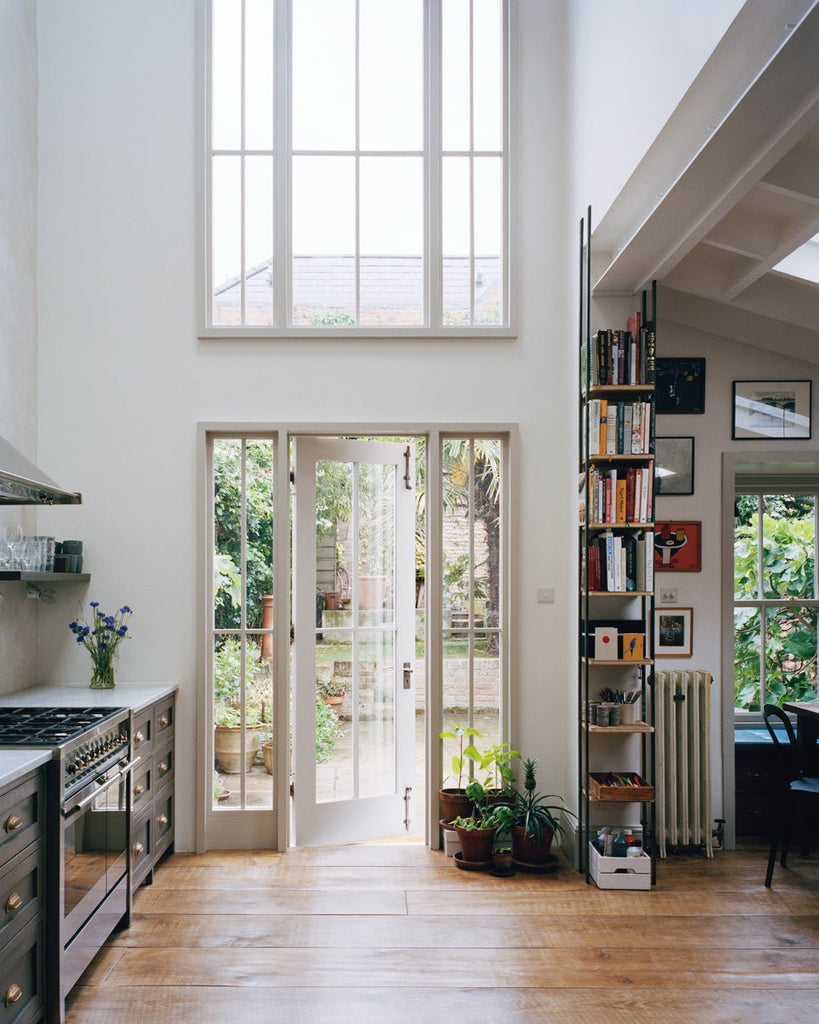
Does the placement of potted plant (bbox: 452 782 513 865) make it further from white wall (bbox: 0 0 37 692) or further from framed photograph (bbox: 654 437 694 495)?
white wall (bbox: 0 0 37 692)

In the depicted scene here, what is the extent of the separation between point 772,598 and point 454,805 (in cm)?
225

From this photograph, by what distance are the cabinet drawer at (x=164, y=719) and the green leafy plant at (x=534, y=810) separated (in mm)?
1739

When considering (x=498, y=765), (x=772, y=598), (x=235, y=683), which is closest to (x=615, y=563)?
(x=498, y=765)

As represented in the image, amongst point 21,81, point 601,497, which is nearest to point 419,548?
point 601,497

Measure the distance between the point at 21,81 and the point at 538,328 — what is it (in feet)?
9.40

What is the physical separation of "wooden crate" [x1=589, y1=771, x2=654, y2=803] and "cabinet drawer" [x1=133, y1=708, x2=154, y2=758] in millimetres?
2030

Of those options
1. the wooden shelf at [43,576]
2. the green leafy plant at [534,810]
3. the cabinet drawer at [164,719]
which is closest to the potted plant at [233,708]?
the cabinet drawer at [164,719]

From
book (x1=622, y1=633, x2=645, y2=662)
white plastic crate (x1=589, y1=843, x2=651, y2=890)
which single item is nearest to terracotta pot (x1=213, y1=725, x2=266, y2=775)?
white plastic crate (x1=589, y1=843, x2=651, y2=890)

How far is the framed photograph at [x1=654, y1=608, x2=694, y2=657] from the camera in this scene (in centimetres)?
463

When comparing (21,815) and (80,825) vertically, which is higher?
(21,815)

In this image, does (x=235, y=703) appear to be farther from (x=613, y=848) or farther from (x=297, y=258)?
(x=297, y=258)

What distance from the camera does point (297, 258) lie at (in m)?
4.80

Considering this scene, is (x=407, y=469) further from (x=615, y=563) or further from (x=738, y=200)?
(x=738, y=200)

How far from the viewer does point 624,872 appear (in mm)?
4051
